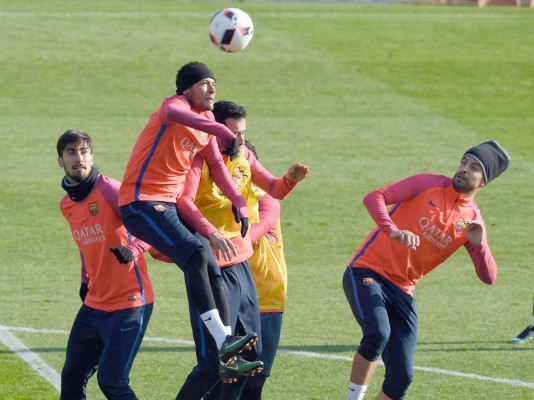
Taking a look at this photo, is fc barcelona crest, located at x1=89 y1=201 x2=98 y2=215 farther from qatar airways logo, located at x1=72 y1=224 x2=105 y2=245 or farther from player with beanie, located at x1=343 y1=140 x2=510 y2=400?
player with beanie, located at x1=343 y1=140 x2=510 y2=400

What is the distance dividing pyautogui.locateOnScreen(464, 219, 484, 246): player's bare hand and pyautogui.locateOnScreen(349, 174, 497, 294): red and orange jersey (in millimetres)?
142

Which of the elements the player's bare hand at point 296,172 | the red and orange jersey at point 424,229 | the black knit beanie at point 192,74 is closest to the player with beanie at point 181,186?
the black knit beanie at point 192,74

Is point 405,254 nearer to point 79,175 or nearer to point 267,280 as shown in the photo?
point 267,280

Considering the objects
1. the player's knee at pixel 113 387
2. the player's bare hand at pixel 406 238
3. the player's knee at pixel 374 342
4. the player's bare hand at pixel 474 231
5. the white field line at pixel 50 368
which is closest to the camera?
the player's knee at pixel 113 387

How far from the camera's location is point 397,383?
9633 mm

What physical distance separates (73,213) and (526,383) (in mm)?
4825

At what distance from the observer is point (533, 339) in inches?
521

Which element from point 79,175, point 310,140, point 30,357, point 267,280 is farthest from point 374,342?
point 310,140

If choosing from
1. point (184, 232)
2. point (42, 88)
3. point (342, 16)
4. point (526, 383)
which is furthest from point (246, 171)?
point (342, 16)

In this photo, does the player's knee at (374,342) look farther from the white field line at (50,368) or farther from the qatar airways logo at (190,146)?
the white field line at (50,368)

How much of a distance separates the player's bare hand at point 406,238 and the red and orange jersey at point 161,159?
5.22ft

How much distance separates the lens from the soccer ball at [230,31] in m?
11.0

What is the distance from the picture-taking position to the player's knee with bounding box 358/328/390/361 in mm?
9531

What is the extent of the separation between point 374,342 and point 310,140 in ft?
44.1
